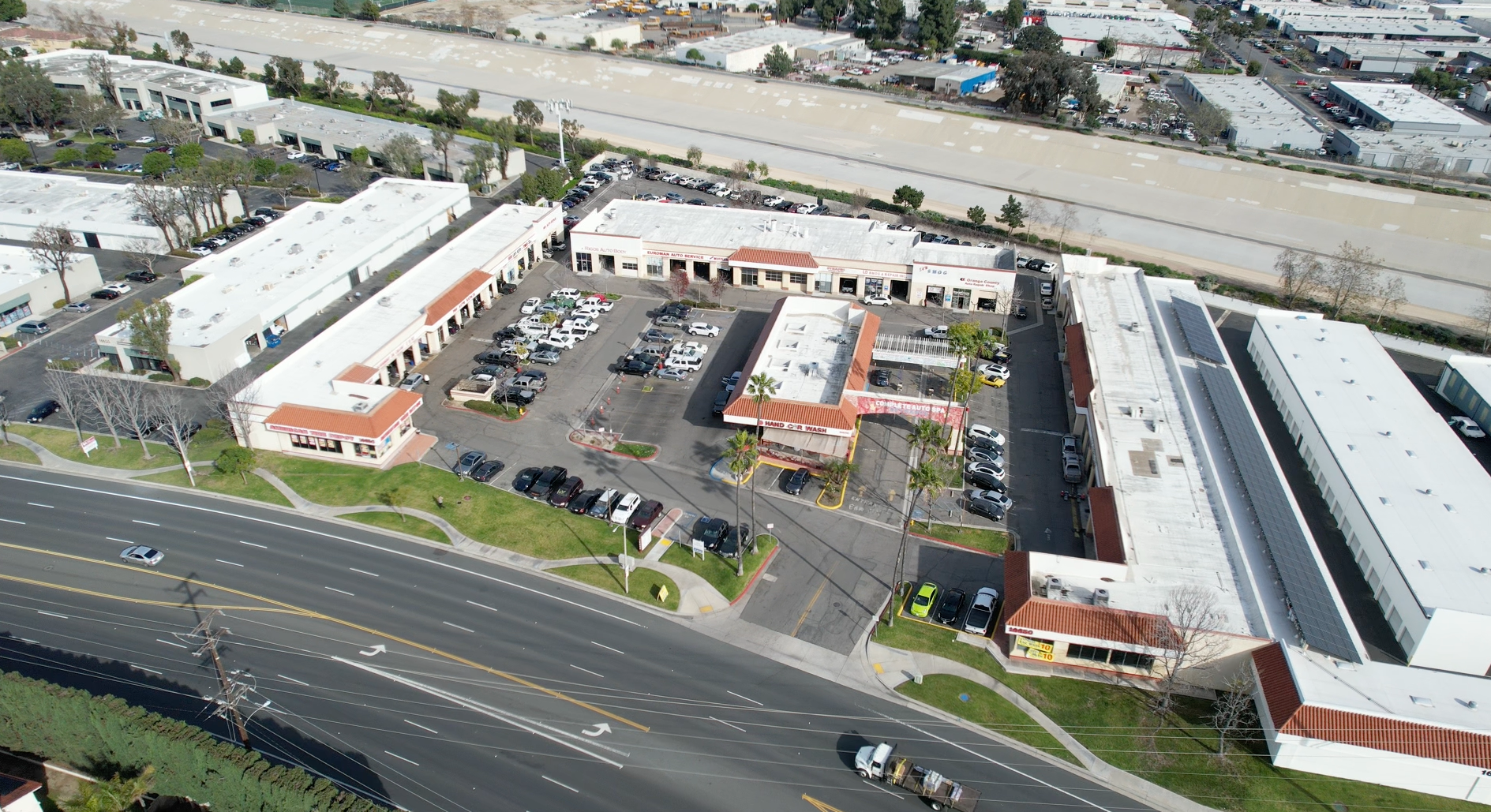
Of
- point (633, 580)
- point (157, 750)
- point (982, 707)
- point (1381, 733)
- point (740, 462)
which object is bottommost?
point (982, 707)

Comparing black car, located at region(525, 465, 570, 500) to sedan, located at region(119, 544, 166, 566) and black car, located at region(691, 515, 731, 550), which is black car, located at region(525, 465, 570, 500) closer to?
black car, located at region(691, 515, 731, 550)

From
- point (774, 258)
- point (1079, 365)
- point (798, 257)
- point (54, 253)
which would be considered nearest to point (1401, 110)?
point (1079, 365)

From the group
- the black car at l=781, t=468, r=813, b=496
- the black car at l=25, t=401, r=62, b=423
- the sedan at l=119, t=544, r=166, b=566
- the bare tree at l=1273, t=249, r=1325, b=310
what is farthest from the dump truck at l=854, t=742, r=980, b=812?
the bare tree at l=1273, t=249, r=1325, b=310

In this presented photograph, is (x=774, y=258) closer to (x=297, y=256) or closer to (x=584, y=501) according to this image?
(x=584, y=501)

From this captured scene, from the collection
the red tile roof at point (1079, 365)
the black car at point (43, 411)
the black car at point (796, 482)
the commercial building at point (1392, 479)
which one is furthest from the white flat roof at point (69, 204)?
the commercial building at point (1392, 479)

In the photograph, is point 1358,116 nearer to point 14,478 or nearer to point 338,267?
point 338,267

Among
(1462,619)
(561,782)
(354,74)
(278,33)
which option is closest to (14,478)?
(561,782)

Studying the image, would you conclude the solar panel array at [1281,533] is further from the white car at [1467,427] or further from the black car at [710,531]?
the black car at [710,531]
